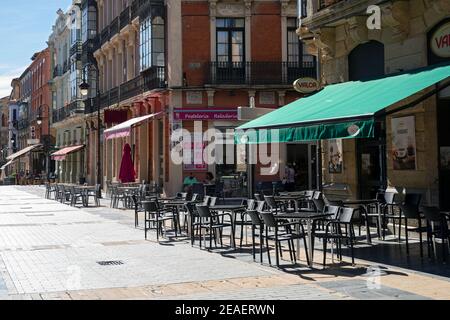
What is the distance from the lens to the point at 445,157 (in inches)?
475

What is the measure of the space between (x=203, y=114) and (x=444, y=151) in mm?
15450

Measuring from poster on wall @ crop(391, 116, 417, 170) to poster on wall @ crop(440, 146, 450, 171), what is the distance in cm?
60

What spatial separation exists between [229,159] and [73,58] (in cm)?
2251

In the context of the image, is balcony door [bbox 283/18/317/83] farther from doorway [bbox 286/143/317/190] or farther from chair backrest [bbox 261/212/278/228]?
chair backrest [bbox 261/212/278/228]

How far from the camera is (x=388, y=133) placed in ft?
43.8

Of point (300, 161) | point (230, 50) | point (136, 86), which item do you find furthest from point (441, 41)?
→ point (136, 86)

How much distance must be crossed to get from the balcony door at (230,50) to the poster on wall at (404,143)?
14309mm

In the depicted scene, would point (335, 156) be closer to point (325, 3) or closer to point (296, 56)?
point (325, 3)

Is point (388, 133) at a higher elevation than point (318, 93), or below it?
below

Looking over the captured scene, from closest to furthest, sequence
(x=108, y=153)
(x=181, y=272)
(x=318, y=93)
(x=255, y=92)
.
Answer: (x=181, y=272), (x=318, y=93), (x=255, y=92), (x=108, y=153)

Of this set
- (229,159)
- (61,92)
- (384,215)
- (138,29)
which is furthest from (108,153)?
(384,215)

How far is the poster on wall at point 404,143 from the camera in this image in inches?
496
